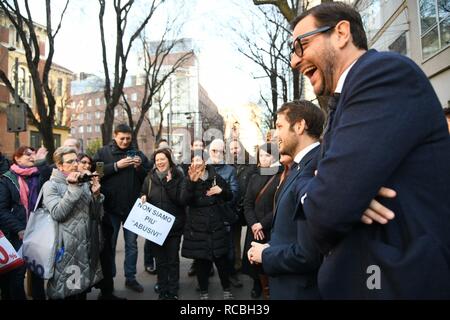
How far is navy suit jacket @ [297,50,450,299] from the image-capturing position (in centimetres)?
118

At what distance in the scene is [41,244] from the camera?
12.8 feet

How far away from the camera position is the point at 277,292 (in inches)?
90.5

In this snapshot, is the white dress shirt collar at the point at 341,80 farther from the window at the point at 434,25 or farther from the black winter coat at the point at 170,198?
the window at the point at 434,25

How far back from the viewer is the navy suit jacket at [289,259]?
6.88 feet

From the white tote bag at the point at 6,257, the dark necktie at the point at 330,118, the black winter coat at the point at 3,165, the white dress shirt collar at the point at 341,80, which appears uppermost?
the white dress shirt collar at the point at 341,80

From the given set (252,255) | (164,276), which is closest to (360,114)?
(252,255)

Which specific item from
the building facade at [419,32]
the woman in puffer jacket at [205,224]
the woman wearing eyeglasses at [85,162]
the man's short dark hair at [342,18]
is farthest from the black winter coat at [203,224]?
the building facade at [419,32]

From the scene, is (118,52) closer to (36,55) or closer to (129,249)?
(36,55)

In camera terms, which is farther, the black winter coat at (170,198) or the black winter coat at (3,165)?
the black winter coat at (170,198)

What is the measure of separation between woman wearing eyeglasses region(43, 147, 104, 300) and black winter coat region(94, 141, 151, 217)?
1.12 m

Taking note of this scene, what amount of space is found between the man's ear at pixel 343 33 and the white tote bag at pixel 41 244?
11.6 feet

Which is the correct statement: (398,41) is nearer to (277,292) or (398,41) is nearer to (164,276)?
(164,276)

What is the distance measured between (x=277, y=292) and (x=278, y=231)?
370 millimetres

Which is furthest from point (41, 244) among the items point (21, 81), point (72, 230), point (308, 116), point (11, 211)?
point (21, 81)
